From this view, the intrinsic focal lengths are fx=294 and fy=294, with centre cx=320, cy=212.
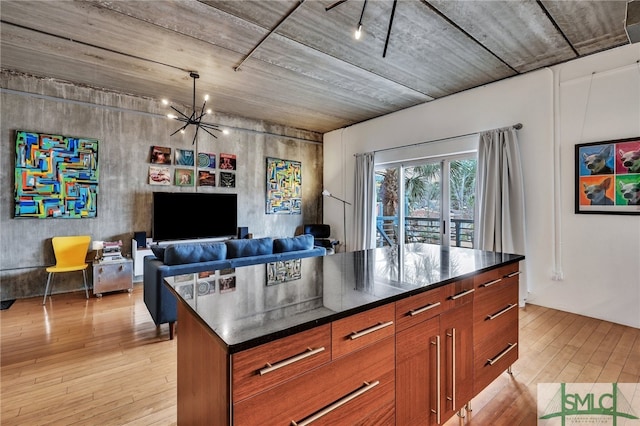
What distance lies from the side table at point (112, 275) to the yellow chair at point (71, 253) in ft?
0.44

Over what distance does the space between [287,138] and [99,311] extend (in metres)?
4.62

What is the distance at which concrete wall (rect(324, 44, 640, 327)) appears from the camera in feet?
10.4

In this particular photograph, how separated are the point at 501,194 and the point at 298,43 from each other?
10.6 ft

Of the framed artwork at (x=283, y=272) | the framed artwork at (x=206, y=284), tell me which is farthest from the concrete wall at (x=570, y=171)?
the framed artwork at (x=206, y=284)

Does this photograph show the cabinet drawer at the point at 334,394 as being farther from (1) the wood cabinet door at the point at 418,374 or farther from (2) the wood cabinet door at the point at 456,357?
(2) the wood cabinet door at the point at 456,357

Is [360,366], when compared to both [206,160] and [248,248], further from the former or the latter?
[206,160]

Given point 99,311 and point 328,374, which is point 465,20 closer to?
point 328,374

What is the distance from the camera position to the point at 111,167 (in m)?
4.68

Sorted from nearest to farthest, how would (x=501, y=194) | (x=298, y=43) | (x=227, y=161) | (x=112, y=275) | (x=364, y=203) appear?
(x=298, y=43) < (x=501, y=194) < (x=112, y=275) < (x=227, y=161) < (x=364, y=203)

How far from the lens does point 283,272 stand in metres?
1.70

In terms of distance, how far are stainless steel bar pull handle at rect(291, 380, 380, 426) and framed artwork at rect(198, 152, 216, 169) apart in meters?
5.21

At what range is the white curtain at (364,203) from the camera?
5918mm

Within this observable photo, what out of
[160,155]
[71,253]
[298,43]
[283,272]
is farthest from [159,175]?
[283,272]

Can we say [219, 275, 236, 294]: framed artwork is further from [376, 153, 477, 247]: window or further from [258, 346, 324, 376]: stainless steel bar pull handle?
[376, 153, 477, 247]: window
